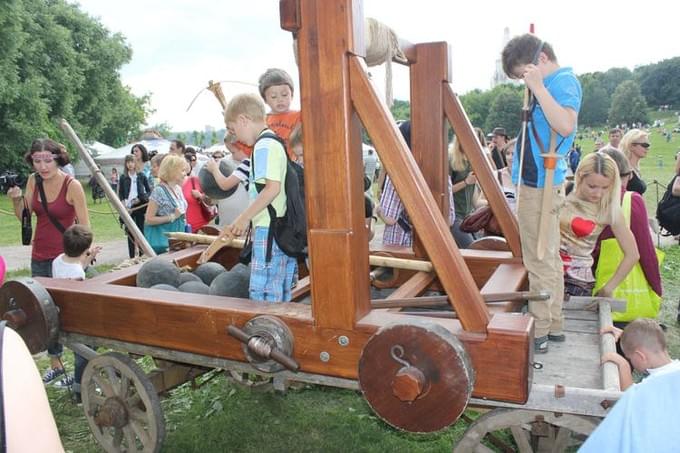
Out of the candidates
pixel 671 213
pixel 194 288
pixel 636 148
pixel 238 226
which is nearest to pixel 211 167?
pixel 194 288

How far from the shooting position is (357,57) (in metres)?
2.08

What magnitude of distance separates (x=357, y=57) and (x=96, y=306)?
171 centimetres

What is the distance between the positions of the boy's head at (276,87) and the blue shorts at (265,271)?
2.92ft

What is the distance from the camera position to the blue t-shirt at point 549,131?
8.86 feet

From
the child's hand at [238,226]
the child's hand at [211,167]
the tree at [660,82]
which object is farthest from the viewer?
the tree at [660,82]

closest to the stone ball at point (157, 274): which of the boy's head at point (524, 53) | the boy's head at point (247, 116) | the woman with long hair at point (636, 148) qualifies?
the boy's head at point (247, 116)

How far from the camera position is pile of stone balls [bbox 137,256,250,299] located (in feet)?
9.96

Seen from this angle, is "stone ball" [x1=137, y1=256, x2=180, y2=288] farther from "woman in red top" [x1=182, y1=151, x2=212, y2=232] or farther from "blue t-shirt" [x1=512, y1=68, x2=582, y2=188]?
"woman in red top" [x1=182, y1=151, x2=212, y2=232]

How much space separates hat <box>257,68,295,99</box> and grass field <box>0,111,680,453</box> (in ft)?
7.03

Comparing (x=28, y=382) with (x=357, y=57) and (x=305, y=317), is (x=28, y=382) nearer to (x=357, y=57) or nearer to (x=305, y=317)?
(x=305, y=317)

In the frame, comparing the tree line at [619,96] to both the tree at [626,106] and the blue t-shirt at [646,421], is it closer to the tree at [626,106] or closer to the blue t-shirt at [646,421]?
the tree at [626,106]

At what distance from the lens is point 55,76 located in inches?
1266

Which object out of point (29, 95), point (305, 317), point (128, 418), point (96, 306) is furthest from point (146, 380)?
point (29, 95)

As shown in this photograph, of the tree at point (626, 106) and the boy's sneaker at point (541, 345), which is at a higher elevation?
the tree at point (626, 106)
